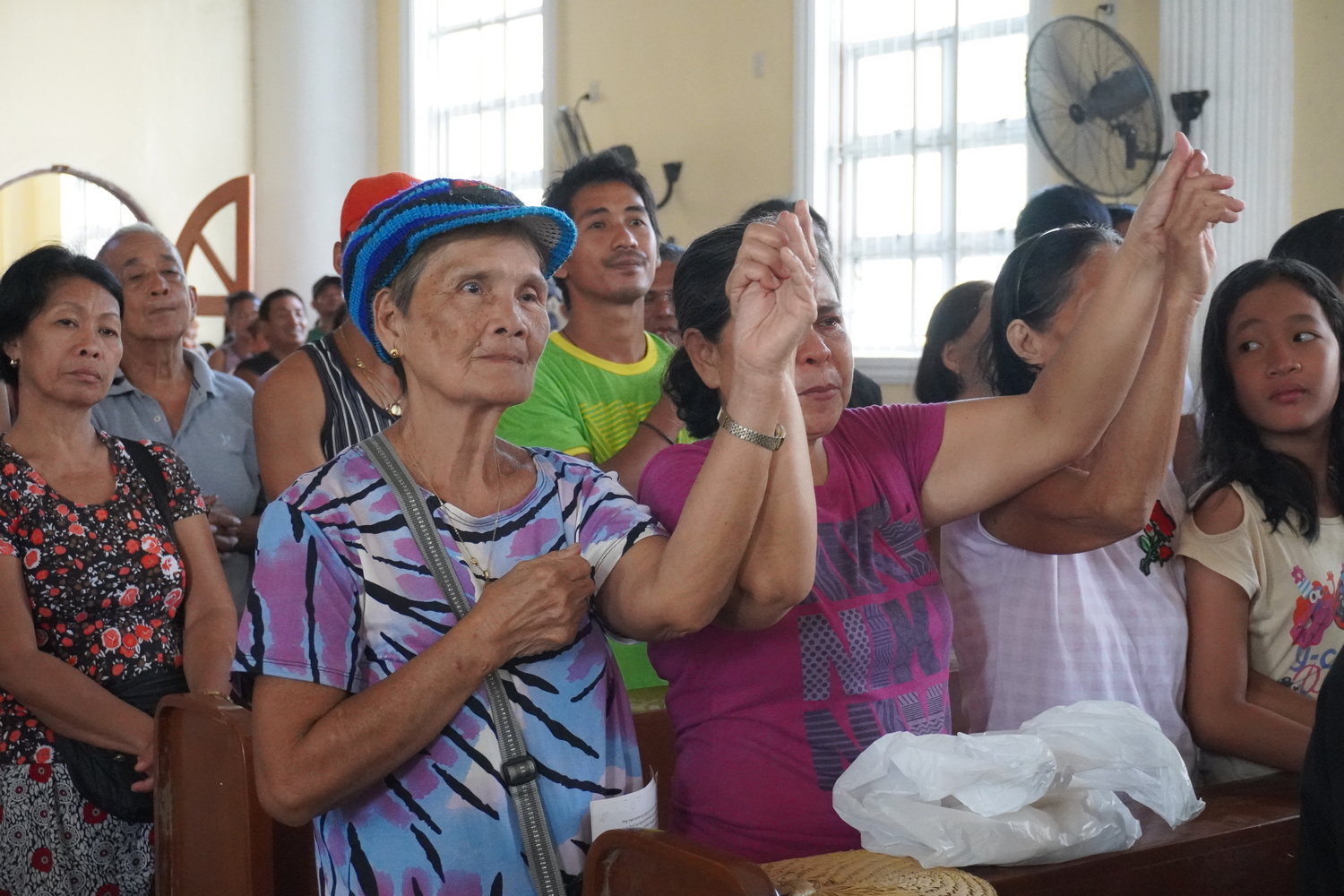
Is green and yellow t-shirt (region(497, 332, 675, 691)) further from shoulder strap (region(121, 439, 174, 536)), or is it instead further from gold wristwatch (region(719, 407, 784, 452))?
gold wristwatch (region(719, 407, 784, 452))

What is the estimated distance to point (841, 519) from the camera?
1.77 metres

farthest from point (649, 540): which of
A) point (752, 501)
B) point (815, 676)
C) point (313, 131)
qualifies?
point (313, 131)

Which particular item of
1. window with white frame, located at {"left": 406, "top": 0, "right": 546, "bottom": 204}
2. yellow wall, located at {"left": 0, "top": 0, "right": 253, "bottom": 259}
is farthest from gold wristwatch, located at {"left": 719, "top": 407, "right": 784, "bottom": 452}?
yellow wall, located at {"left": 0, "top": 0, "right": 253, "bottom": 259}

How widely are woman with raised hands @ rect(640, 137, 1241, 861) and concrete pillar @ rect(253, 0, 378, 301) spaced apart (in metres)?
9.23

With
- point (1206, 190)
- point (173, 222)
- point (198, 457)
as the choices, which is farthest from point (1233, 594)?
point (173, 222)

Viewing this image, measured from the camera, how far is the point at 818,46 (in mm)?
7758

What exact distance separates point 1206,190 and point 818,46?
6.32 metres

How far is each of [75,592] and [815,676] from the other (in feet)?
5.21

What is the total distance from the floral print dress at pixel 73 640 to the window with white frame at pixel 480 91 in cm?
734

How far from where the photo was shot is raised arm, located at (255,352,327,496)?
8.27 feet

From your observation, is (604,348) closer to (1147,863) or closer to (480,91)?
(1147,863)

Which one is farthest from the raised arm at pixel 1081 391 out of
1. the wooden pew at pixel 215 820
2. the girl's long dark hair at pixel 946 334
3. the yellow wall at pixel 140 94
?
the yellow wall at pixel 140 94

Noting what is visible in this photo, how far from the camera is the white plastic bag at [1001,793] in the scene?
1.45m

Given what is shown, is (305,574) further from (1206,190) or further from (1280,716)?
(1280,716)
